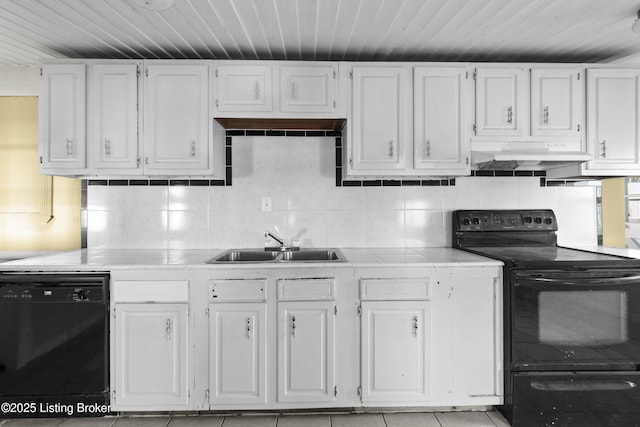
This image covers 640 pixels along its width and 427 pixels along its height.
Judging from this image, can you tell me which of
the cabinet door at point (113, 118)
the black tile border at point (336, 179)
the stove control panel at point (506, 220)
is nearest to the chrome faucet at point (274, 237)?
the black tile border at point (336, 179)

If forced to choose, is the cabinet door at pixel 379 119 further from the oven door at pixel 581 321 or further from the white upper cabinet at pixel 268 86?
the oven door at pixel 581 321

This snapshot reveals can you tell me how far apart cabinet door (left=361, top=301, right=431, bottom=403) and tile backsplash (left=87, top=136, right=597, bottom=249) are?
0.77m

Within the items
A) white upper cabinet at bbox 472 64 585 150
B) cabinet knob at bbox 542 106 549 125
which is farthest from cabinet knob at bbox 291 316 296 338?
cabinet knob at bbox 542 106 549 125

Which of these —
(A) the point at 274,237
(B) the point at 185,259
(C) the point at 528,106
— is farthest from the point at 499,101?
(B) the point at 185,259

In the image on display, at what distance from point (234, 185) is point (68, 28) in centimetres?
138

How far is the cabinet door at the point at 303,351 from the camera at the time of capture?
83.5 inches

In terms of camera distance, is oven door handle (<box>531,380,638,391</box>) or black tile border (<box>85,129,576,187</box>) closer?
oven door handle (<box>531,380,638,391</box>)

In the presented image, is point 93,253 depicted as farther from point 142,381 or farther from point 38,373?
point 142,381

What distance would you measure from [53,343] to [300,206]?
175cm

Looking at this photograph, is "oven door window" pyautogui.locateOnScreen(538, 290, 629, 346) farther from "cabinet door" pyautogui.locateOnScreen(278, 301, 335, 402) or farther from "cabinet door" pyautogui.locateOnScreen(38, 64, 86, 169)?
"cabinet door" pyautogui.locateOnScreen(38, 64, 86, 169)

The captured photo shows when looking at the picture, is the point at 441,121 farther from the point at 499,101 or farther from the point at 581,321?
the point at 581,321

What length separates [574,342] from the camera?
6.84 ft

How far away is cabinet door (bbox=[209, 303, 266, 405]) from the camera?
2104 mm

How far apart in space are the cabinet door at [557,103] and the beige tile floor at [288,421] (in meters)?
1.92
